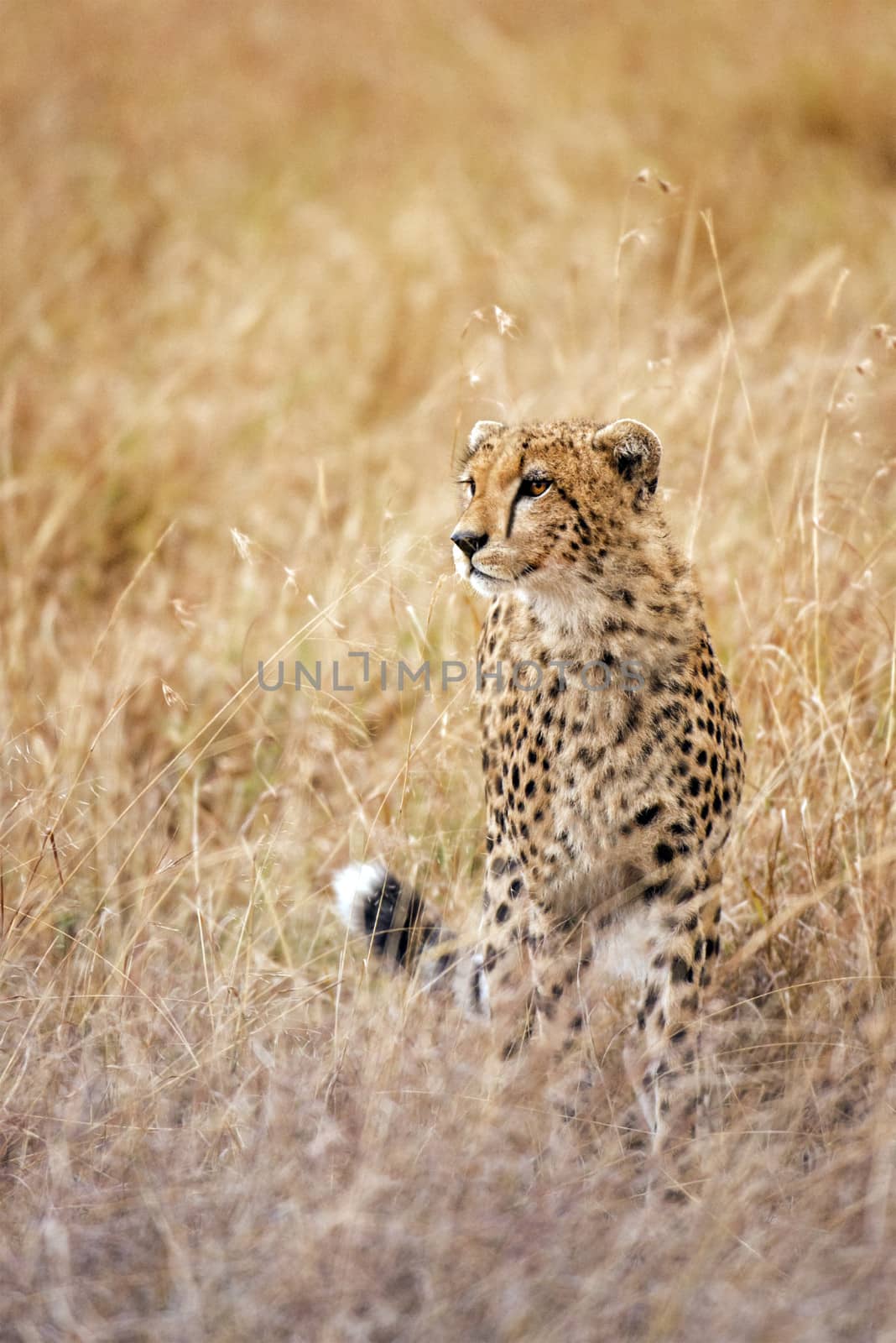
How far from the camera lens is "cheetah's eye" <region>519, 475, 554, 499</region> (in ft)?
7.80

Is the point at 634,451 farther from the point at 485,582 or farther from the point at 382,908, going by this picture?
the point at 382,908

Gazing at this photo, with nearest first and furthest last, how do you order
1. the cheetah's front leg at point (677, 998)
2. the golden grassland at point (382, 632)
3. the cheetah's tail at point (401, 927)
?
the golden grassland at point (382, 632) < the cheetah's front leg at point (677, 998) < the cheetah's tail at point (401, 927)

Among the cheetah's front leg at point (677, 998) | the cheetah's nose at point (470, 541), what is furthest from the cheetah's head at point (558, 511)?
the cheetah's front leg at point (677, 998)

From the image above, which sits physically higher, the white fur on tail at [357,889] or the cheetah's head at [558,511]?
the cheetah's head at [558,511]

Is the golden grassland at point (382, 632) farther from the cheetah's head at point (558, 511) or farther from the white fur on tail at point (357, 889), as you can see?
the cheetah's head at point (558, 511)

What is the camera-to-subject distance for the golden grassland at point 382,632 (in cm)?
176

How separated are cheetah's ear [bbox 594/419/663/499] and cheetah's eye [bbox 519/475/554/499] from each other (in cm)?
12

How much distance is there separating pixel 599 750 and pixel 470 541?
0.42m

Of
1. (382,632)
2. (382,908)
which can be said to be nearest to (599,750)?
(382,908)

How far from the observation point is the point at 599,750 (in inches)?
96.3

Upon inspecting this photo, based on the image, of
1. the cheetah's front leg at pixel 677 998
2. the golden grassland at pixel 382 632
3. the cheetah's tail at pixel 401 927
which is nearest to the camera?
the golden grassland at pixel 382 632

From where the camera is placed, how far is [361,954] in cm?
280

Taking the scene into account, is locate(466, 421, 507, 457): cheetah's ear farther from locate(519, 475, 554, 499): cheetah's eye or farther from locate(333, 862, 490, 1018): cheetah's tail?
locate(333, 862, 490, 1018): cheetah's tail

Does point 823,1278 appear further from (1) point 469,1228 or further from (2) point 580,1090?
(2) point 580,1090
